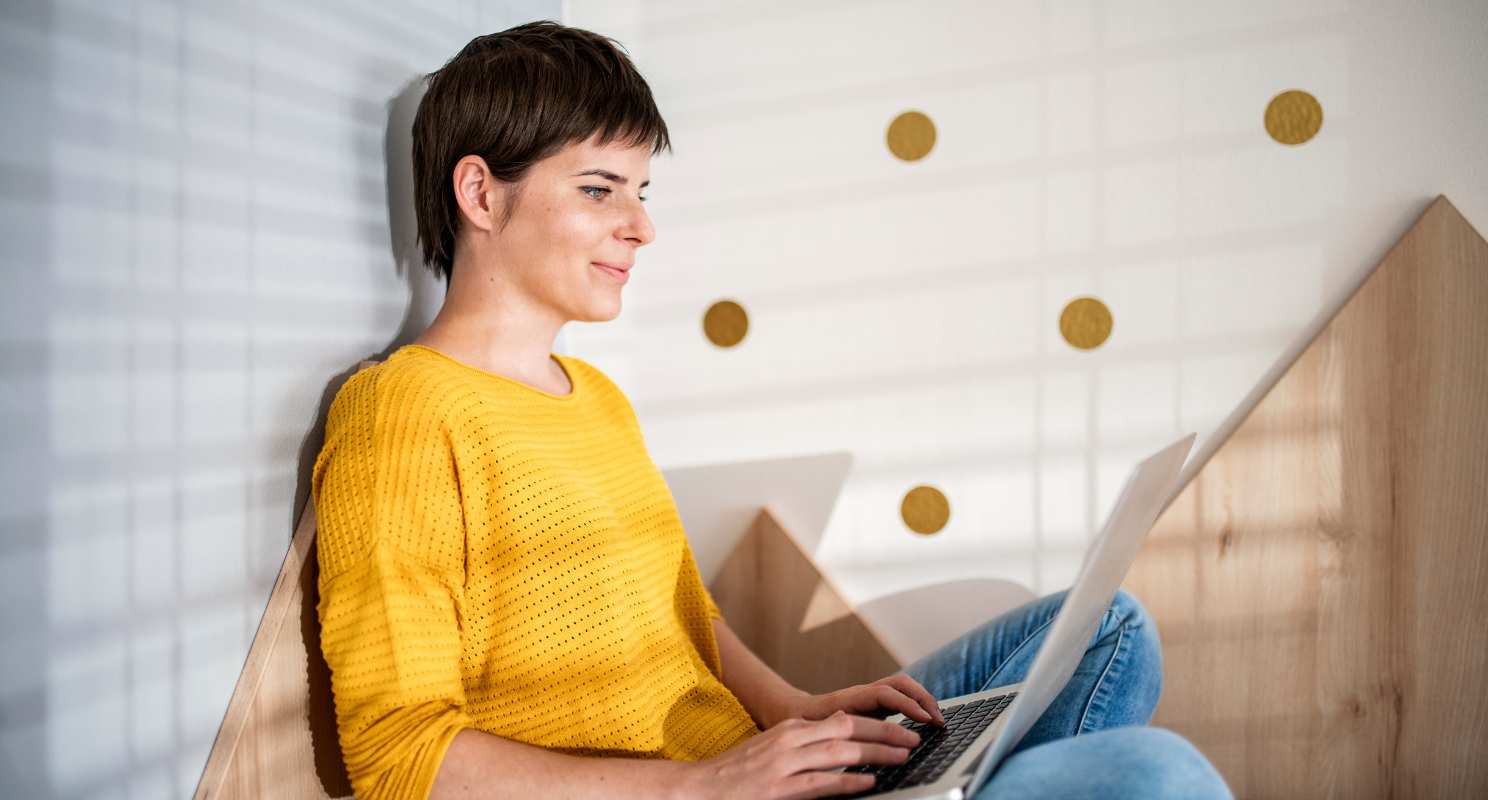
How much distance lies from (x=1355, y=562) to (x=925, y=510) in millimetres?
518

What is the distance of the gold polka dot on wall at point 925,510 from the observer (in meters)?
1.42

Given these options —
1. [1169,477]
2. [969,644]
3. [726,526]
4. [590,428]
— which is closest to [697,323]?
[726,526]

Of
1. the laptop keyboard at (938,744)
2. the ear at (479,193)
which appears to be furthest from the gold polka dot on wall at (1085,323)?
the ear at (479,193)

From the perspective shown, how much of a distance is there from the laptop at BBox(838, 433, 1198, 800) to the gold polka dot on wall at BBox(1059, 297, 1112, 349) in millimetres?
423

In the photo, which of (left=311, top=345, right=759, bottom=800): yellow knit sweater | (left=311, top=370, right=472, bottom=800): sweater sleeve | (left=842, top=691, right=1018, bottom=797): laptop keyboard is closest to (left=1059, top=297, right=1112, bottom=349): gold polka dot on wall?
(left=842, top=691, right=1018, bottom=797): laptop keyboard

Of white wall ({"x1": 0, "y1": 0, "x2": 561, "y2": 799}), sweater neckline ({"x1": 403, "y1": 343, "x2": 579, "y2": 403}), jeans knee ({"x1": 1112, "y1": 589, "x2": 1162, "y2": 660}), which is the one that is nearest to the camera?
white wall ({"x1": 0, "y1": 0, "x2": 561, "y2": 799})

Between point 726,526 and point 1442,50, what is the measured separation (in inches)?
41.4

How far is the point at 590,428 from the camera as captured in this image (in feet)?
3.38

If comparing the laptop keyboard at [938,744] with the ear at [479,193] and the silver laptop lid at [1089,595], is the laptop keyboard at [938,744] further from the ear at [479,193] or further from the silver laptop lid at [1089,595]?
the ear at [479,193]

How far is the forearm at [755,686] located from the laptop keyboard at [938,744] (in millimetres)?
162

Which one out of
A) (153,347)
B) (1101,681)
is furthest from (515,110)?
(1101,681)

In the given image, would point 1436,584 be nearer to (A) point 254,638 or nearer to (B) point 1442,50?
(B) point 1442,50

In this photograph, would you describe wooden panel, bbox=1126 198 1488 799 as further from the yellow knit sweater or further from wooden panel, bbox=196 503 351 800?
wooden panel, bbox=196 503 351 800

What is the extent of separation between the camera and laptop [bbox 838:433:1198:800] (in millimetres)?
686
